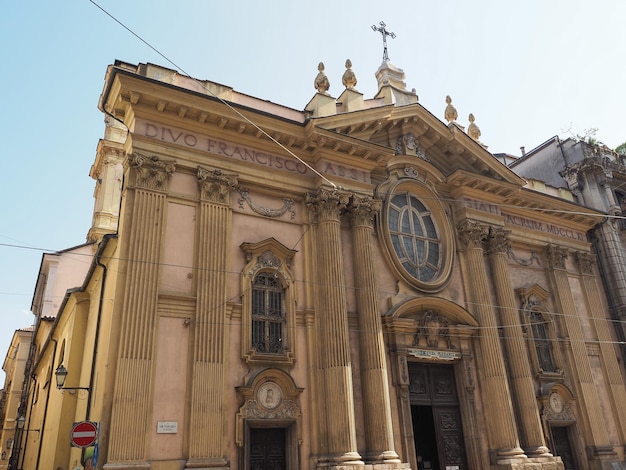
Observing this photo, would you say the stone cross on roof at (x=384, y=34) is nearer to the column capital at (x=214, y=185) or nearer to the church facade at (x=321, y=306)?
the church facade at (x=321, y=306)

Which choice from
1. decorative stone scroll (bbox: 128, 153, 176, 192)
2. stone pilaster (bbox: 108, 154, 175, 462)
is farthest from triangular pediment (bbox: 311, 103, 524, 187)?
stone pilaster (bbox: 108, 154, 175, 462)

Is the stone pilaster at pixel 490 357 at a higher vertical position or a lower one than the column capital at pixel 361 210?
lower

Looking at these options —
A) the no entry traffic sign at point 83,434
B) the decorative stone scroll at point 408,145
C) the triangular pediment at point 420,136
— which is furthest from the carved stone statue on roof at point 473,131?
the no entry traffic sign at point 83,434

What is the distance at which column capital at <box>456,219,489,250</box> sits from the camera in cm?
1869

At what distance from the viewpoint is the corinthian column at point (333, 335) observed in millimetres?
13070

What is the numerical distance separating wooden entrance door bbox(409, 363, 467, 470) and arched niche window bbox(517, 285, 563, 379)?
157 inches

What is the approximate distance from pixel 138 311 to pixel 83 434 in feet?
9.24

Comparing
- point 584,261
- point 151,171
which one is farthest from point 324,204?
point 584,261

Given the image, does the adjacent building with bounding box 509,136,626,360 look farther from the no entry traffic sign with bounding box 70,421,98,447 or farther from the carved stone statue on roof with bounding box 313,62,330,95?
the no entry traffic sign with bounding box 70,421,98,447

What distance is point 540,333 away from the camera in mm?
19672

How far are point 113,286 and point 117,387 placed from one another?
235cm

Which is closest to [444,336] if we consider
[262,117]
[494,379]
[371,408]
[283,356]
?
[494,379]

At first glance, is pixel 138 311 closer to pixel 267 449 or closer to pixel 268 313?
pixel 268 313

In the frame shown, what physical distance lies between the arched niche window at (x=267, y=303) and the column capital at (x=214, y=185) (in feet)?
4.85
